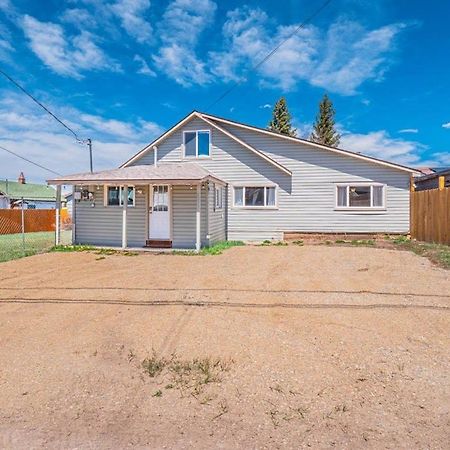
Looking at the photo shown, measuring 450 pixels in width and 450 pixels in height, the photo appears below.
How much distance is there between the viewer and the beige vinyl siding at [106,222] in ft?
45.2

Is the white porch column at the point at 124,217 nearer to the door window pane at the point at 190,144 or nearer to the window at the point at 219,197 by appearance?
the window at the point at 219,197

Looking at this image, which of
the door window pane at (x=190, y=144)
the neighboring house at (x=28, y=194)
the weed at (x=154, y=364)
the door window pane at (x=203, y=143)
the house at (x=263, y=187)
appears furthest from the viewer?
the neighboring house at (x=28, y=194)

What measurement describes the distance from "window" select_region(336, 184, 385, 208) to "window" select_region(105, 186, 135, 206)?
871cm

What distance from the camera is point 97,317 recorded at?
523 cm

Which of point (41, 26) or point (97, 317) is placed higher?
point (41, 26)

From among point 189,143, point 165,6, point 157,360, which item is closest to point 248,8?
point 165,6

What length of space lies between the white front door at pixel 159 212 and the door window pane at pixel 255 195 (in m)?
4.09

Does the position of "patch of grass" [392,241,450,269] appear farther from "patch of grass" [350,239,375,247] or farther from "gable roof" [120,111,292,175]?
"gable roof" [120,111,292,175]

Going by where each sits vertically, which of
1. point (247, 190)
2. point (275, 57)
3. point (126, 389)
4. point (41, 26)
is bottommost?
point (126, 389)

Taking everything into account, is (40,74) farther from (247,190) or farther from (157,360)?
(157,360)

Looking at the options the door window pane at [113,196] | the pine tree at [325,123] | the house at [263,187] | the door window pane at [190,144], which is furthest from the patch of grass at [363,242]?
the pine tree at [325,123]

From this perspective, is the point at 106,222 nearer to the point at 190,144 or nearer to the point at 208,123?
the point at 190,144

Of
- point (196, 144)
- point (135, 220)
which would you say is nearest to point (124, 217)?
point (135, 220)

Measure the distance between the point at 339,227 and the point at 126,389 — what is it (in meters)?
14.0
